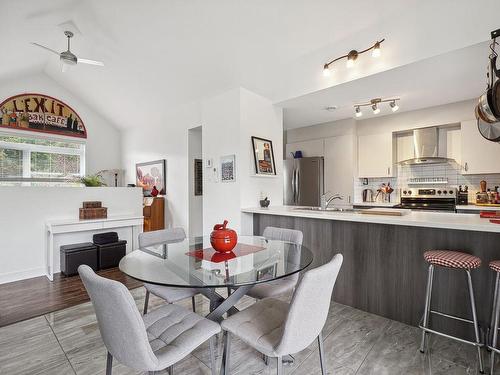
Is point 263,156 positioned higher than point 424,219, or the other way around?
point 263,156

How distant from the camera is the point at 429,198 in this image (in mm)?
4164

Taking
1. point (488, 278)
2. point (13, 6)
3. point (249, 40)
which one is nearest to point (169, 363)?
point (488, 278)

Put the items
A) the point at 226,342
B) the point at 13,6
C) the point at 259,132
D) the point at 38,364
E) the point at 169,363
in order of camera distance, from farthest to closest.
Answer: the point at 259,132, the point at 13,6, the point at 38,364, the point at 226,342, the point at 169,363

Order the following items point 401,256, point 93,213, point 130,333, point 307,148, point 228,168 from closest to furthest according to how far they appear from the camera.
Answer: point 130,333, point 401,256, point 228,168, point 93,213, point 307,148

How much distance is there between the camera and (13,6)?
307 centimetres

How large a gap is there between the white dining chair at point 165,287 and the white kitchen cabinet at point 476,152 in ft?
13.6

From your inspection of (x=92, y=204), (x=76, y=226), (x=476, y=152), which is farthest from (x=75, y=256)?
(x=476, y=152)

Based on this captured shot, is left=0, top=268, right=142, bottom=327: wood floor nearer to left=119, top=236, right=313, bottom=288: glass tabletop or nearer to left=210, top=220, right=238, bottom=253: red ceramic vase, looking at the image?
left=119, top=236, right=313, bottom=288: glass tabletop

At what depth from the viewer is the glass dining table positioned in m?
1.44

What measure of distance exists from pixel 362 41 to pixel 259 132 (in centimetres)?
162

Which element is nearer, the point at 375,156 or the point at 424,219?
the point at 424,219

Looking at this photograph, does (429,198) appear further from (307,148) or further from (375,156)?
(307,148)

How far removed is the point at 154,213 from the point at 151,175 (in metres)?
1.01

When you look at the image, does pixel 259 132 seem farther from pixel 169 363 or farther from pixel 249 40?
pixel 169 363
